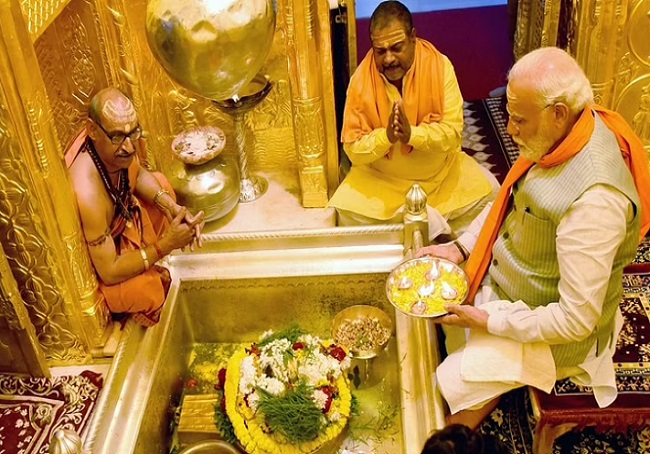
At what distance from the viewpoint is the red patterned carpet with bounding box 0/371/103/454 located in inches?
114

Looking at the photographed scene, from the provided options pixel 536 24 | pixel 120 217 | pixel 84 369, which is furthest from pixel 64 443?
pixel 536 24

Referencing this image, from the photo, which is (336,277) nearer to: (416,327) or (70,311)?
(416,327)

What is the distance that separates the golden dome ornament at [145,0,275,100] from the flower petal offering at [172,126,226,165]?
2010 millimetres

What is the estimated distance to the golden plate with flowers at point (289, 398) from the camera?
2988mm

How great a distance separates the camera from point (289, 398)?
302 centimetres

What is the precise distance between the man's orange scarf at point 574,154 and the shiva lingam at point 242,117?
1.32m

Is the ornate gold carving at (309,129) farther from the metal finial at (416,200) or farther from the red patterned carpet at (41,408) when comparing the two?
the red patterned carpet at (41,408)

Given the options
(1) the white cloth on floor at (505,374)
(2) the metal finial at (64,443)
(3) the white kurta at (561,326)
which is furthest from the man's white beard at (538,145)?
(2) the metal finial at (64,443)

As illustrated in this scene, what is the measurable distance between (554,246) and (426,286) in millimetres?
A: 607

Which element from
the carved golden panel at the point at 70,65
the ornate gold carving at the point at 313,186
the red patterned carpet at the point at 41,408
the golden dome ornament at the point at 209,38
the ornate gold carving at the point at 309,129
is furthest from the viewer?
the ornate gold carving at the point at 313,186

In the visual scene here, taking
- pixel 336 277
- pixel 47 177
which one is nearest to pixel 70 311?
pixel 47 177

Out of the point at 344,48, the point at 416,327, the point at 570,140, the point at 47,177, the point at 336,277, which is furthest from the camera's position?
the point at 344,48

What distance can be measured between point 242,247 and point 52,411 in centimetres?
119

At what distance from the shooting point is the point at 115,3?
3.69 meters
